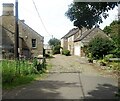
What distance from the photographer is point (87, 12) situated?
396 inches

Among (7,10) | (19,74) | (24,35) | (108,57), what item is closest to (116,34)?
(108,57)

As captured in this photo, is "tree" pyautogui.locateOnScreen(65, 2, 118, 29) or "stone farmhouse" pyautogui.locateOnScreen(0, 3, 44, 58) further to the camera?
"stone farmhouse" pyautogui.locateOnScreen(0, 3, 44, 58)

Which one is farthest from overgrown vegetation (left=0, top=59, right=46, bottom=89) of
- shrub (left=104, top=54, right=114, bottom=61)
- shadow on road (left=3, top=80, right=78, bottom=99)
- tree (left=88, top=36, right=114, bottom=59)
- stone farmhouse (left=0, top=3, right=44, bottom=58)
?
stone farmhouse (left=0, top=3, right=44, bottom=58)

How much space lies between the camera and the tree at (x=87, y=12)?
32.1ft

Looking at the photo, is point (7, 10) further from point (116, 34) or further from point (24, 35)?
point (116, 34)

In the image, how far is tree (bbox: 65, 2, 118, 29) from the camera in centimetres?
979

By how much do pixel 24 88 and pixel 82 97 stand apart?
3689mm

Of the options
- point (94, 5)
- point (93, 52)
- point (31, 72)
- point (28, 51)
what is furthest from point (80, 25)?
point (28, 51)

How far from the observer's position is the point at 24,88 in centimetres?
1438

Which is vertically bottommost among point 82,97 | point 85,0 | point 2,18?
point 82,97

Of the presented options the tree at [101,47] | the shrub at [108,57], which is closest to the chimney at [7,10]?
the tree at [101,47]

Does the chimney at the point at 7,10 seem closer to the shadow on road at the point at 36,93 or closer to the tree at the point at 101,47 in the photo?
the tree at the point at 101,47

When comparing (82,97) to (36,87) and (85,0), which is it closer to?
(36,87)

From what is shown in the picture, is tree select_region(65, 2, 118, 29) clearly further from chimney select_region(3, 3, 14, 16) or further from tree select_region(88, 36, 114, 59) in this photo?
chimney select_region(3, 3, 14, 16)
